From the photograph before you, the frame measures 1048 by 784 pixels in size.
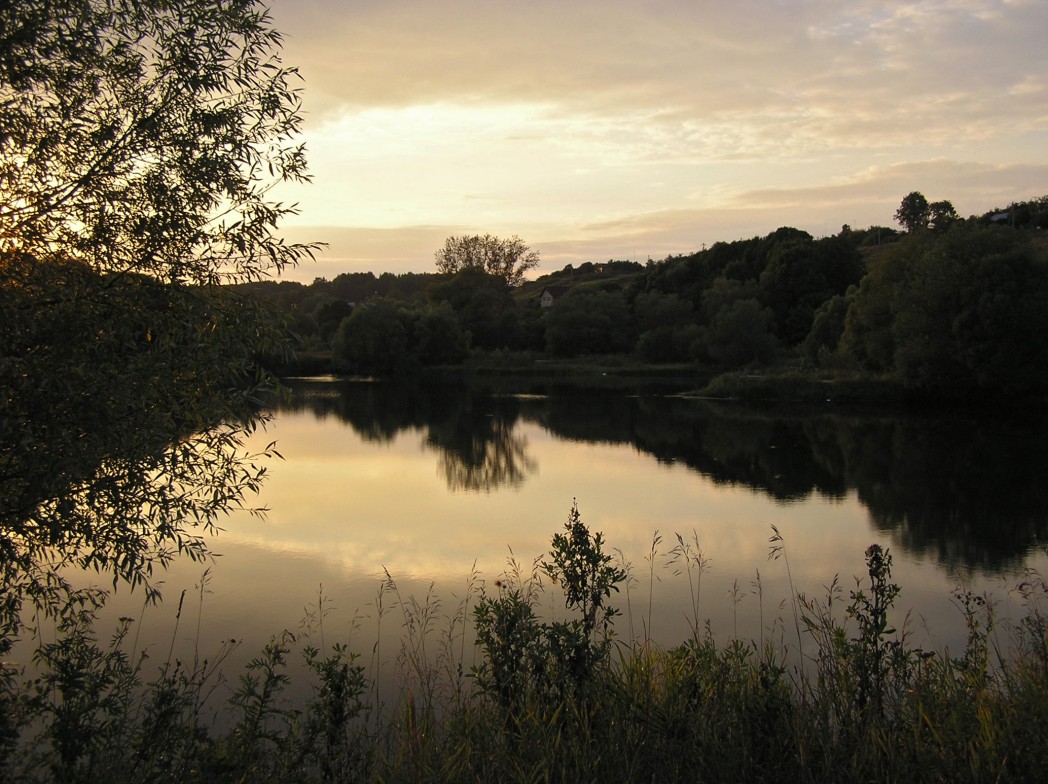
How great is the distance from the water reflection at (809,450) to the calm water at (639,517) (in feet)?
0.34

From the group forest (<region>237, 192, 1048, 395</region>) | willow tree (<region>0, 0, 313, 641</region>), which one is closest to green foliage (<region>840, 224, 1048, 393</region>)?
forest (<region>237, 192, 1048, 395</region>)

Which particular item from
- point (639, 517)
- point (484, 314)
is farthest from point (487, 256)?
point (639, 517)

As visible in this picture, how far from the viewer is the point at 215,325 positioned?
22.0ft

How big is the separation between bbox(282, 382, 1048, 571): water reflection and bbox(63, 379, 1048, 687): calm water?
102mm

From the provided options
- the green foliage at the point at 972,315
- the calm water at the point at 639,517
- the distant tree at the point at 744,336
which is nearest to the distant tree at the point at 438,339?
the distant tree at the point at 744,336

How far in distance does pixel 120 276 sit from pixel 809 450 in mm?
21840

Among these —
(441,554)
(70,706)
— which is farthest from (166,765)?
(441,554)

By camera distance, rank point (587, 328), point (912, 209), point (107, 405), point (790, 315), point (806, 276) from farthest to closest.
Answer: point (912, 209) → point (587, 328) → point (806, 276) → point (790, 315) → point (107, 405)

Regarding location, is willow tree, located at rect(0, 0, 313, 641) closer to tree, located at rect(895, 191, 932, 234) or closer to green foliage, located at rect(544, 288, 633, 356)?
green foliage, located at rect(544, 288, 633, 356)

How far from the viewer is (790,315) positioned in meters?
60.5

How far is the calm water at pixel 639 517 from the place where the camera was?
9953 millimetres

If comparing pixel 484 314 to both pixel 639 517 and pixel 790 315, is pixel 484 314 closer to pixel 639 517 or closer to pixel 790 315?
pixel 790 315

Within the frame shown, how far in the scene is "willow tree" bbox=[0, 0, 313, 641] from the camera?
5652 mm

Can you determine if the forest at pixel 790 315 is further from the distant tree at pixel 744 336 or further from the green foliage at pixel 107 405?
the green foliage at pixel 107 405
